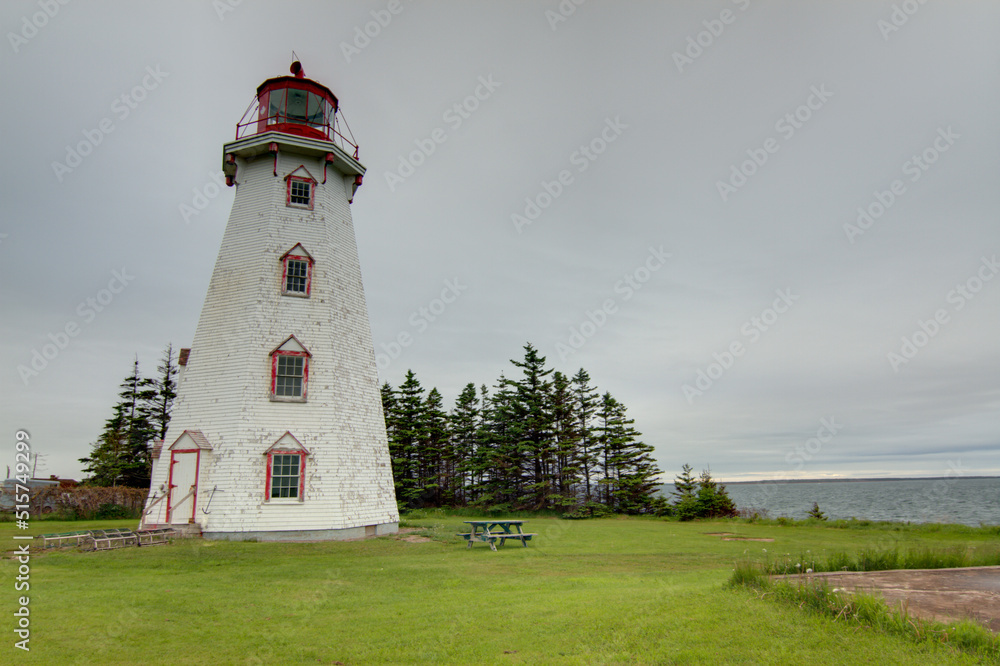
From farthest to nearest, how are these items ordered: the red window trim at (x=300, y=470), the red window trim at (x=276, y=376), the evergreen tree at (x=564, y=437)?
1. the evergreen tree at (x=564, y=437)
2. the red window trim at (x=276, y=376)
3. the red window trim at (x=300, y=470)

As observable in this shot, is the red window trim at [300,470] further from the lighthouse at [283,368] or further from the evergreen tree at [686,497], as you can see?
the evergreen tree at [686,497]

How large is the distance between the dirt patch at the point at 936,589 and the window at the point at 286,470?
1418cm

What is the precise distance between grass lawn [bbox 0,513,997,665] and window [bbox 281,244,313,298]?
28.4 ft

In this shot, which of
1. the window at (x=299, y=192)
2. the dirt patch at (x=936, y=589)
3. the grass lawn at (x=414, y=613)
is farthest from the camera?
the window at (x=299, y=192)

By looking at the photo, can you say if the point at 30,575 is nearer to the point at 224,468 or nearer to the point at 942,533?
the point at 224,468

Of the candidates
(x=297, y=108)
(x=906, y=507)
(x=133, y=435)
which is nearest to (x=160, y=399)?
(x=133, y=435)

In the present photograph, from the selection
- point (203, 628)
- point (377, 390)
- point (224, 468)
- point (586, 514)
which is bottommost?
point (586, 514)

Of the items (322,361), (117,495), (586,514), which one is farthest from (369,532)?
(586,514)

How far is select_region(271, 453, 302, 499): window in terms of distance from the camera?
17.7 m

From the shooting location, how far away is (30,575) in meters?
11.2

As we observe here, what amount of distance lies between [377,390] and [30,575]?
11339mm

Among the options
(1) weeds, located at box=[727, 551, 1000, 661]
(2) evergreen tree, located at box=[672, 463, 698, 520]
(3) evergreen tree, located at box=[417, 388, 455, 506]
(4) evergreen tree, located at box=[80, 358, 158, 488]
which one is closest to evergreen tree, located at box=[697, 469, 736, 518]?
(2) evergreen tree, located at box=[672, 463, 698, 520]

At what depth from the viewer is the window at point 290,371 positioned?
60.5ft

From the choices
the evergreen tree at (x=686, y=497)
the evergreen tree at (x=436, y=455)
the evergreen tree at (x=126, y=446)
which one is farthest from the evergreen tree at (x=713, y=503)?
the evergreen tree at (x=126, y=446)
